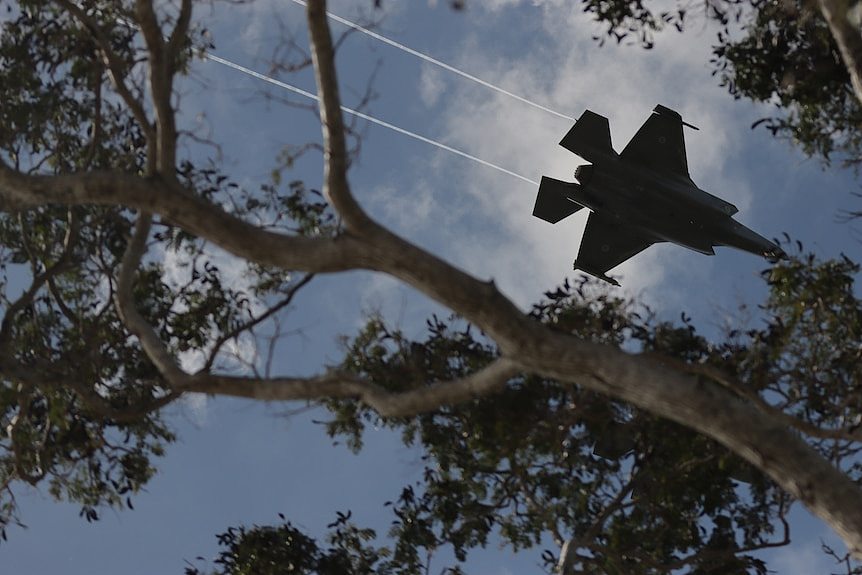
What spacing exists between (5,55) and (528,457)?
943 cm

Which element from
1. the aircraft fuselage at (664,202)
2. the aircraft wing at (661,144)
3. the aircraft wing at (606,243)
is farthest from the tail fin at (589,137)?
the aircraft wing at (606,243)

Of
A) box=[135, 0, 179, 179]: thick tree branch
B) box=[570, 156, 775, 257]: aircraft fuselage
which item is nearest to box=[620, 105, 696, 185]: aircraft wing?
box=[570, 156, 775, 257]: aircraft fuselage

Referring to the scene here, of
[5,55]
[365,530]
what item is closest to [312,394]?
[365,530]

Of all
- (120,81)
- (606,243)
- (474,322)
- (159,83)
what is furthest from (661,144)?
(159,83)

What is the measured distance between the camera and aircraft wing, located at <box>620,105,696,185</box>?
16703 mm

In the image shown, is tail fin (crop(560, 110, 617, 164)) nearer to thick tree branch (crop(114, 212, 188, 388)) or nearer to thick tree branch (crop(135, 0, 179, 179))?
thick tree branch (crop(114, 212, 188, 388))

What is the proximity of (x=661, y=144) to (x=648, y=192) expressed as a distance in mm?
1263

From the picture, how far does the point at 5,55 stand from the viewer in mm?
12555

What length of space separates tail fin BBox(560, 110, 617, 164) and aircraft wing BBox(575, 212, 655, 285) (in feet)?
5.86

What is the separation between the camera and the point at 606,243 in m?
17.9

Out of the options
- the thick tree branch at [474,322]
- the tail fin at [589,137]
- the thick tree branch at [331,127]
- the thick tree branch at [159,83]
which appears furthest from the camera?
the tail fin at [589,137]

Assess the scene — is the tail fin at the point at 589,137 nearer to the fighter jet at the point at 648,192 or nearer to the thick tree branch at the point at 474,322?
the fighter jet at the point at 648,192

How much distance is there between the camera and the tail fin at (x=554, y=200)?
1616 centimetres

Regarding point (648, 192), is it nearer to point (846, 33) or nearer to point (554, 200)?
point (554, 200)
